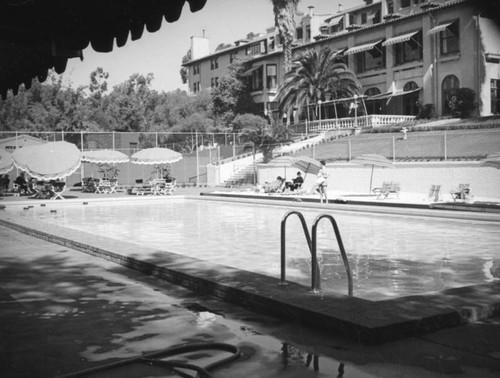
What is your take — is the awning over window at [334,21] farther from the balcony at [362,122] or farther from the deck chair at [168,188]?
the deck chair at [168,188]

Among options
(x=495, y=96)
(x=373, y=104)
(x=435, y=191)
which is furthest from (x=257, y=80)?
(x=435, y=191)

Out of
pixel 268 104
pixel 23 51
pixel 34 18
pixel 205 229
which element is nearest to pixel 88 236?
pixel 205 229

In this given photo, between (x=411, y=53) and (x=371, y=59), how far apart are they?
14.4ft

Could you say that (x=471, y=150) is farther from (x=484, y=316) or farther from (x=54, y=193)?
(x=484, y=316)

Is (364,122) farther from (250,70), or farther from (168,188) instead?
(250,70)

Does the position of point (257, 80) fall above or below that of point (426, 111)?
above

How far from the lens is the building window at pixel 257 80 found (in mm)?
58856

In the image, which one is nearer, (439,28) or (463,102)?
(463,102)

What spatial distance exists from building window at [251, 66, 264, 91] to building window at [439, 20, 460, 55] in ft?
70.9

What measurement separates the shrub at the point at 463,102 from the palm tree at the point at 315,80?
31.5 feet

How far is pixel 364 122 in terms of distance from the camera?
140 feet

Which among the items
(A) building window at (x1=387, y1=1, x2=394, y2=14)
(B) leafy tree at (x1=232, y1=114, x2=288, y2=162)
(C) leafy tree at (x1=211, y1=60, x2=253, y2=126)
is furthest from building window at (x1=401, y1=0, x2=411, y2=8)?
(C) leafy tree at (x1=211, y1=60, x2=253, y2=126)

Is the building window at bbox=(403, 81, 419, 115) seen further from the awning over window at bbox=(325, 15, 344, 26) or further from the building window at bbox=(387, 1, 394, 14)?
the awning over window at bbox=(325, 15, 344, 26)

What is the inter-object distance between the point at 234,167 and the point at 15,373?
1397 inches
